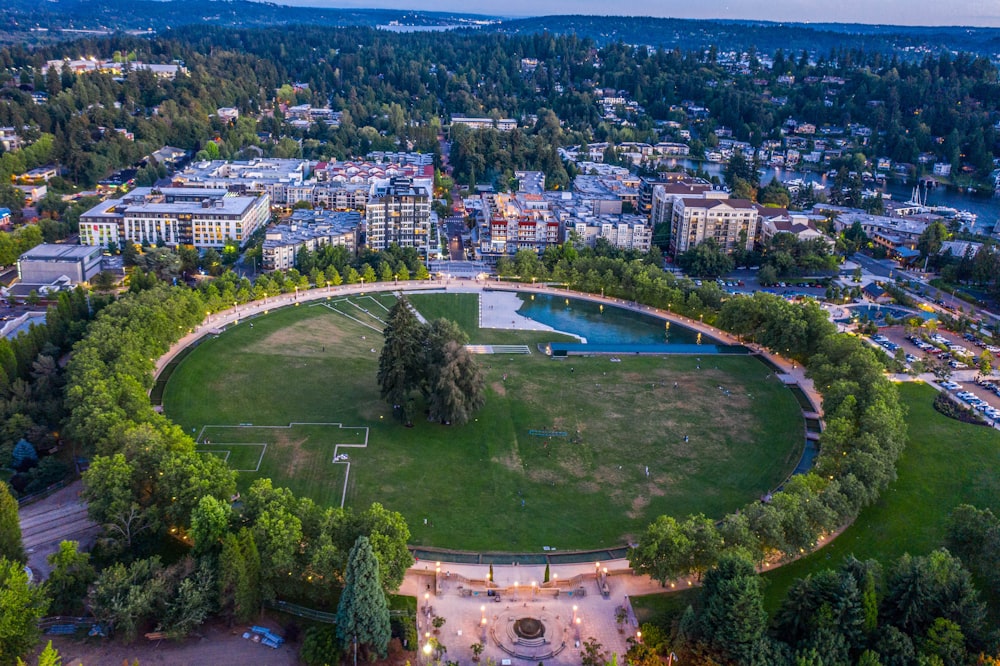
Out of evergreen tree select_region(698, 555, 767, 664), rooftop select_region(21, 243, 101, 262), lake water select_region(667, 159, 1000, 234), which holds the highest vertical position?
lake water select_region(667, 159, 1000, 234)

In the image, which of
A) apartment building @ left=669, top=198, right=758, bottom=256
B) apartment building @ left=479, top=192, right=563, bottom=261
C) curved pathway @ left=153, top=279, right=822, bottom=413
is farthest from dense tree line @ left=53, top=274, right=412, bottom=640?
apartment building @ left=669, top=198, right=758, bottom=256

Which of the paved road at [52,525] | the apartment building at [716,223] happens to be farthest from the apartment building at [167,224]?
the apartment building at [716,223]

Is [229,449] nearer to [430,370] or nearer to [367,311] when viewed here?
[430,370]

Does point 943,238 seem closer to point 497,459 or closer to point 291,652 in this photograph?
point 497,459

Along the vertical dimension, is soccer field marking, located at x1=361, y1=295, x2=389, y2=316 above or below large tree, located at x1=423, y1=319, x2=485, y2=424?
below

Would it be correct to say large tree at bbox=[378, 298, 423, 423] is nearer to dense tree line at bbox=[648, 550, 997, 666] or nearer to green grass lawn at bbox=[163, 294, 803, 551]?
green grass lawn at bbox=[163, 294, 803, 551]

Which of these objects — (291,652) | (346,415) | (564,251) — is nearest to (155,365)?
(346,415)
